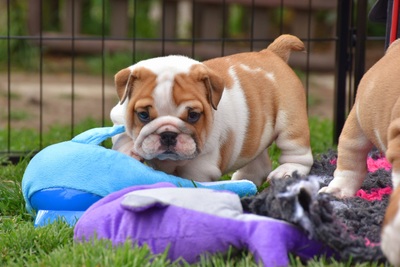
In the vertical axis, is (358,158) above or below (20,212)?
above

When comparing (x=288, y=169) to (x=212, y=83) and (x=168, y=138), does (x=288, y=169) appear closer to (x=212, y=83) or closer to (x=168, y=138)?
(x=212, y=83)

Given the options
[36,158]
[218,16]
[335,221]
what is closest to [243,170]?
[36,158]

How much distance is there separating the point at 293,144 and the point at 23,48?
6.51 metres

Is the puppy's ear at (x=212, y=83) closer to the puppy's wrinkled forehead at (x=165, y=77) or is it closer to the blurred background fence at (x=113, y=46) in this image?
the puppy's wrinkled forehead at (x=165, y=77)

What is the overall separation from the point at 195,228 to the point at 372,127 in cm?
95

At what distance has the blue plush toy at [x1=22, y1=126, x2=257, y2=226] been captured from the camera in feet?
10.8

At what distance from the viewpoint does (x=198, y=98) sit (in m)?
3.48

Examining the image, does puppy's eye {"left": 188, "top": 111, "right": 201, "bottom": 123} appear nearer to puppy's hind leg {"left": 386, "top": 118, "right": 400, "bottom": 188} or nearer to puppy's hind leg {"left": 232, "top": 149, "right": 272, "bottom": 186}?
puppy's hind leg {"left": 232, "top": 149, "right": 272, "bottom": 186}

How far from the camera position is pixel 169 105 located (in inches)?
135

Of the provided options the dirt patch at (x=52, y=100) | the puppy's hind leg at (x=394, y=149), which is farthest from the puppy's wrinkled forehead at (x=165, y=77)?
the dirt patch at (x=52, y=100)

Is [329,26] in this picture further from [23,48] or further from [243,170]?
[243,170]

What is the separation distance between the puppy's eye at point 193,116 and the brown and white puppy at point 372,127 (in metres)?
0.61

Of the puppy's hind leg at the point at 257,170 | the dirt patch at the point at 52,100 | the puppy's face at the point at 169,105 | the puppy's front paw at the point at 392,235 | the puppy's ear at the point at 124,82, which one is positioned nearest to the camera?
the puppy's front paw at the point at 392,235

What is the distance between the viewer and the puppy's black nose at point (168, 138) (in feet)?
11.1
